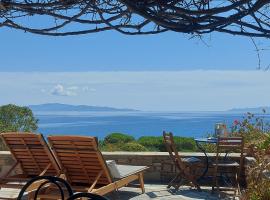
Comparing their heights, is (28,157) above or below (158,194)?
above

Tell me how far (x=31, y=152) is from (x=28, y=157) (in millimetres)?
149

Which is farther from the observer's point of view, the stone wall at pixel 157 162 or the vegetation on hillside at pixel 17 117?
the vegetation on hillside at pixel 17 117

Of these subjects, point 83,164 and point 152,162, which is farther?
point 152,162

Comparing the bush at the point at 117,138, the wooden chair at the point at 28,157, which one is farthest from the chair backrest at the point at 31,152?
the bush at the point at 117,138

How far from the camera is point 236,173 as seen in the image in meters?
7.73

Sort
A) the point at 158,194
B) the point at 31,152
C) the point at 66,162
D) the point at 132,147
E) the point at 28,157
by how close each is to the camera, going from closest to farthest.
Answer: the point at 66,162 < the point at 31,152 < the point at 28,157 < the point at 158,194 < the point at 132,147

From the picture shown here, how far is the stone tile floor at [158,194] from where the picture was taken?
6947 millimetres

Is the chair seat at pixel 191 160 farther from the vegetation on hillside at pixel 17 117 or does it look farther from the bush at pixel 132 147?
the vegetation on hillside at pixel 17 117

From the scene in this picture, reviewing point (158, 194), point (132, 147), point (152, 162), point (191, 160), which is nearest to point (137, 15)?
point (158, 194)

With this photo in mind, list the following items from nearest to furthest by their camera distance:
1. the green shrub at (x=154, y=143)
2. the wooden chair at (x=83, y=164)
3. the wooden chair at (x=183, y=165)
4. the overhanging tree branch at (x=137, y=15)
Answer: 1. the overhanging tree branch at (x=137, y=15)
2. the wooden chair at (x=83, y=164)
3. the wooden chair at (x=183, y=165)
4. the green shrub at (x=154, y=143)

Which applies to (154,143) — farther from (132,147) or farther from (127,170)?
(127,170)

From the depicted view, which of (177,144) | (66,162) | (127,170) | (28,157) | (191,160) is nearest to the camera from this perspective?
(66,162)

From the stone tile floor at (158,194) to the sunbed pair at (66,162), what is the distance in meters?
0.39

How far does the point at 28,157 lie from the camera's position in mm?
6602
